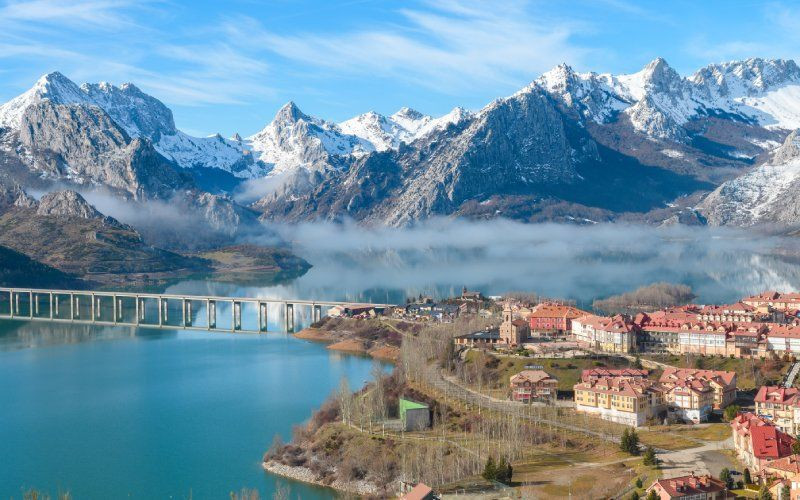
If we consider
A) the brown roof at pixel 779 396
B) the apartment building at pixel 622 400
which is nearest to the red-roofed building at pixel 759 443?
the brown roof at pixel 779 396

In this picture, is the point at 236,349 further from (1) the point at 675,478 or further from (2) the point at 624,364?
(1) the point at 675,478

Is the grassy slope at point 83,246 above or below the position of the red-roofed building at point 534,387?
above

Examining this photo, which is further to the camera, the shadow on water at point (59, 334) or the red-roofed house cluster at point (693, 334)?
the shadow on water at point (59, 334)

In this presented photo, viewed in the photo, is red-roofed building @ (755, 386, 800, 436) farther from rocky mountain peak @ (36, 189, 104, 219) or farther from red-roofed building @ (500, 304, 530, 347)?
rocky mountain peak @ (36, 189, 104, 219)

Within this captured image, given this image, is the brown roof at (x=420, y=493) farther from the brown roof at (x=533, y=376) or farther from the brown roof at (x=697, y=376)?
the brown roof at (x=697, y=376)

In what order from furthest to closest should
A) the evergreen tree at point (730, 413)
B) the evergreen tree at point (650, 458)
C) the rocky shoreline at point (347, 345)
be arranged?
the rocky shoreline at point (347, 345)
the evergreen tree at point (730, 413)
the evergreen tree at point (650, 458)
